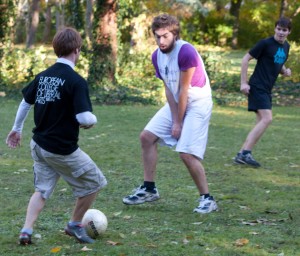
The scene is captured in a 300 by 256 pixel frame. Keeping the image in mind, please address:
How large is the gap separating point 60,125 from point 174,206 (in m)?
2.12

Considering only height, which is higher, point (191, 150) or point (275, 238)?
point (191, 150)

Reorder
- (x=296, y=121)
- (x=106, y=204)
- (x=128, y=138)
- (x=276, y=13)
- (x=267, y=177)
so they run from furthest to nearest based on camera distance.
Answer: (x=276, y=13) < (x=296, y=121) < (x=128, y=138) < (x=267, y=177) < (x=106, y=204)

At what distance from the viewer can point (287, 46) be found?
31.3 feet

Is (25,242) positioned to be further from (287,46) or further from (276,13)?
(276,13)

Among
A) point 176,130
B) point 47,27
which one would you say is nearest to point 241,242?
point 176,130

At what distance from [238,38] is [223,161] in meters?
44.4

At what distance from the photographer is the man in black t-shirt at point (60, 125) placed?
17.4ft

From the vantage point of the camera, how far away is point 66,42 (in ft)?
17.7

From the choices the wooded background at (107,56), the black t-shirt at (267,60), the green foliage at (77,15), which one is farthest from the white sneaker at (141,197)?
the green foliage at (77,15)

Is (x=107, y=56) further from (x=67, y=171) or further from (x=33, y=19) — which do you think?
(x=33, y=19)

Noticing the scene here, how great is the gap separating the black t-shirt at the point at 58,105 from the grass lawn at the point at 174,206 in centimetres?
80

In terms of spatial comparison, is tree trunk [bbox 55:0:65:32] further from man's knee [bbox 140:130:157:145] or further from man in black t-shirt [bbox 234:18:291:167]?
man's knee [bbox 140:130:157:145]

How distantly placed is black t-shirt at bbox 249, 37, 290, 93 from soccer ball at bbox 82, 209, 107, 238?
423cm

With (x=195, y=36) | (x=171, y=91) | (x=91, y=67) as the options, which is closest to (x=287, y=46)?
(x=171, y=91)
